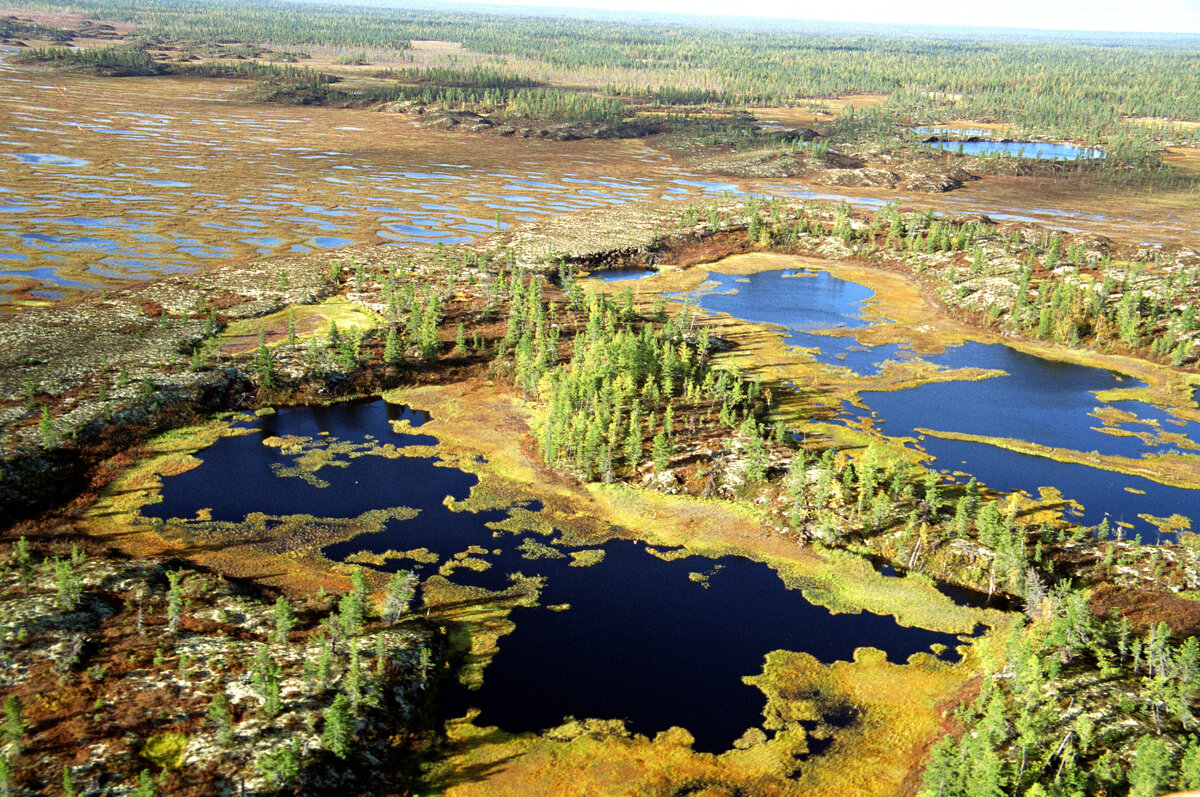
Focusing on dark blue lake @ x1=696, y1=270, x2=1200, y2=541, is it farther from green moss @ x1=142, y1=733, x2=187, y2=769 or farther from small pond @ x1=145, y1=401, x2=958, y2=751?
green moss @ x1=142, y1=733, x2=187, y2=769

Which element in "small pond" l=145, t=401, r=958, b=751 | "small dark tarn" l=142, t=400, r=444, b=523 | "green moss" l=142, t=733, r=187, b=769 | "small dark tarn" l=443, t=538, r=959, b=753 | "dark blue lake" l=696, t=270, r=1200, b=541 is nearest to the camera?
"green moss" l=142, t=733, r=187, b=769

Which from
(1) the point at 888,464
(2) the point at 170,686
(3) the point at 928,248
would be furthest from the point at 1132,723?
(3) the point at 928,248

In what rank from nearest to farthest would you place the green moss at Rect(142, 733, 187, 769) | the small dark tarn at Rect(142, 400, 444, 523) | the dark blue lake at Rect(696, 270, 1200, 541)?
1. the green moss at Rect(142, 733, 187, 769)
2. the small dark tarn at Rect(142, 400, 444, 523)
3. the dark blue lake at Rect(696, 270, 1200, 541)

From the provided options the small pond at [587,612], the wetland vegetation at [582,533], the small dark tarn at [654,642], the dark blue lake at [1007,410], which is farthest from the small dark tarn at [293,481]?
the dark blue lake at [1007,410]

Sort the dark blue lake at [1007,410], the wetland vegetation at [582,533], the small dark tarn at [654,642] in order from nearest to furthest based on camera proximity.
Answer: the wetland vegetation at [582,533], the small dark tarn at [654,642], the dark blue lake at [1007,410]

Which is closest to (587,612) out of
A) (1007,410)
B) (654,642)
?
(654,642)

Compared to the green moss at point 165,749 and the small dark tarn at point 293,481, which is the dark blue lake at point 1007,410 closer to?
the small dark tarn at point 293,481

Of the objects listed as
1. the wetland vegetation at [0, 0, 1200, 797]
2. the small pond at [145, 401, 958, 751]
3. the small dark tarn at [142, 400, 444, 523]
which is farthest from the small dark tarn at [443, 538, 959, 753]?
the small dark tarn at [142, 400, 444, 523]

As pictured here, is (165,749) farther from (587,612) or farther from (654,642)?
(654,642)
